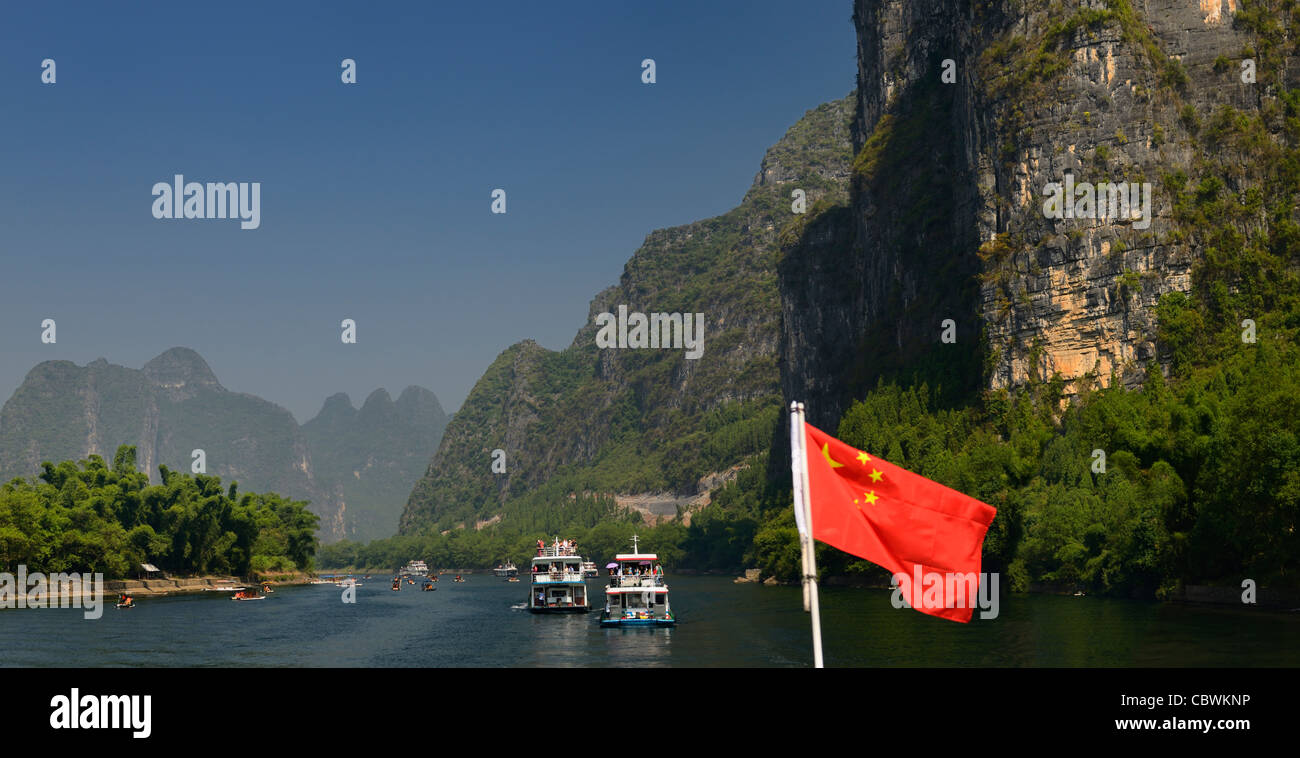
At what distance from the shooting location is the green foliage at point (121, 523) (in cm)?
13788

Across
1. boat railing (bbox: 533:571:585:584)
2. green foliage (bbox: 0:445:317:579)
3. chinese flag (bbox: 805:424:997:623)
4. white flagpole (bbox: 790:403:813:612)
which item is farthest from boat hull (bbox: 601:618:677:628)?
green foliage (bbox: 0:445:317:579)

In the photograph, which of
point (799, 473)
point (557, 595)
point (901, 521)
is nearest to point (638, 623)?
point (557, 595)

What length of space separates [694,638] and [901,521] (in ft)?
212

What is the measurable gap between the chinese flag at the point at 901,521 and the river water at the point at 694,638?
38997 mm

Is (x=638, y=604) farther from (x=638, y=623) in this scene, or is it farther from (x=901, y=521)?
(x=901, y=521)

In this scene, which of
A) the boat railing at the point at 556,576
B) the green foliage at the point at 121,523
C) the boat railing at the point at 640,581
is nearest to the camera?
the boat railing at the point at 640,581

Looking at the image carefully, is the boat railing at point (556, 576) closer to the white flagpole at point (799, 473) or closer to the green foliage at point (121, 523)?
the green foliage at point (121, 523)

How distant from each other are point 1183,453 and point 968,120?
85.0 meters

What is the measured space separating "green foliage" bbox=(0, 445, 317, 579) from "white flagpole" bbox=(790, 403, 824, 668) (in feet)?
438

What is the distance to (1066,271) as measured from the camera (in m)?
149

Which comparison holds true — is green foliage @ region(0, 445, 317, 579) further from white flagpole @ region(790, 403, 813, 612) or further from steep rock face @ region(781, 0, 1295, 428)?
white flagpole @ region(790, 403, 813, 612)

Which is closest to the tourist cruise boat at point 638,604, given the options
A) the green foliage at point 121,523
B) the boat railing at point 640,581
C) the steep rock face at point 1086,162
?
the boat railing at point 640,581

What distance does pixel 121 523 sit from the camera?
172m
